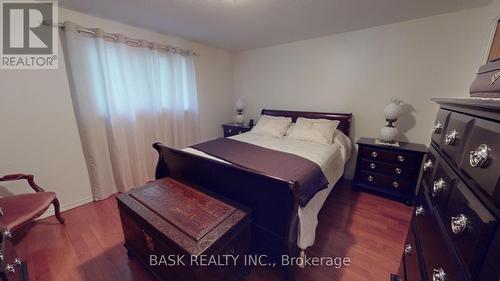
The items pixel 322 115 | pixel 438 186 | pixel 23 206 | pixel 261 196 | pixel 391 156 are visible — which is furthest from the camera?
pixel 322 115

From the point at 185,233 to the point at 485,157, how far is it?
1.23m

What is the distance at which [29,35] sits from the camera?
1.85 metres

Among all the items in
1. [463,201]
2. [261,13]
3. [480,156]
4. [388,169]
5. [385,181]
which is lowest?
[385,181]

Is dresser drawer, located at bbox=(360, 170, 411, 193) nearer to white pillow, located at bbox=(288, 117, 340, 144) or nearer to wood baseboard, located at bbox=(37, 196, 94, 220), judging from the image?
white pillow, located at bbox=(288, 117, 340, 144)

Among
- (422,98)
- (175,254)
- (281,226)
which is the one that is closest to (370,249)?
(281,226)

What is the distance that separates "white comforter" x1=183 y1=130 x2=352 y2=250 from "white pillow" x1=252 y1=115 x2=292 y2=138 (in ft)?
0.42

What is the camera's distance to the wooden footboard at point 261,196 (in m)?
1.19

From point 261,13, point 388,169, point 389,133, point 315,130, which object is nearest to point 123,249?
point 315,130

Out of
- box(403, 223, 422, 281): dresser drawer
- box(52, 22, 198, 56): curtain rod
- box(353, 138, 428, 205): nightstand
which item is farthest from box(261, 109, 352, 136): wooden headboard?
box(403, 223, 422, 281): dresser drawer

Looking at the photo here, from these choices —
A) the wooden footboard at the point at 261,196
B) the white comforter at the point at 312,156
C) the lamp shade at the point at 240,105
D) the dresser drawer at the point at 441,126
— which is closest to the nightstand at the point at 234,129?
the lamp shade at the point at 240,105

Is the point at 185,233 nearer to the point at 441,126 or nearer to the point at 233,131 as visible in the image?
the point at 441,126

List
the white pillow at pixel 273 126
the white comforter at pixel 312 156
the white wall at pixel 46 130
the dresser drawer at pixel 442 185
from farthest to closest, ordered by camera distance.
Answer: the white pillow at pixel 273 126 → the white wall at pixel 46 130 → the white comforter at pixel 312 156 → the dresser drawer at pixel 442 185

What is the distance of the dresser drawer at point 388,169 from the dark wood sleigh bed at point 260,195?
1.71m

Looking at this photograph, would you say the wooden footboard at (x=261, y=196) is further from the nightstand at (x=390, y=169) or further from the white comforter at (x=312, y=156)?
the nightstand at (x=390, y=169)
